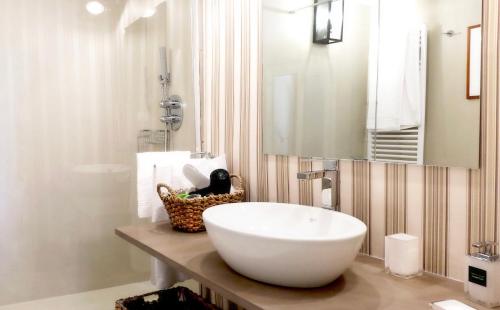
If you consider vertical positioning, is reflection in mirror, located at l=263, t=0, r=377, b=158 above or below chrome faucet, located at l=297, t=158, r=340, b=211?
above

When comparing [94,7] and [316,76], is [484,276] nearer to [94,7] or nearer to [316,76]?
[316,76]

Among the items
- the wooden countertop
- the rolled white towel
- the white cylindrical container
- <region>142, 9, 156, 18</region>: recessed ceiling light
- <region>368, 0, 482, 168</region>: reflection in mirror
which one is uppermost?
<region>142, 9, 156, 18</region>: recessed ceiling light

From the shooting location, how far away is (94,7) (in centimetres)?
238

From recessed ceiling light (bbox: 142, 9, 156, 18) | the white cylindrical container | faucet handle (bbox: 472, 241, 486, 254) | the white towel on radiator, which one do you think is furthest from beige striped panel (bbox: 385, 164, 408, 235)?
recessed ceiling light (bbox: 142, 9, 156, 18)

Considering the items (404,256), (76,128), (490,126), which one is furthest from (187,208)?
(76,128)

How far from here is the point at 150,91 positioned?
8.07ft

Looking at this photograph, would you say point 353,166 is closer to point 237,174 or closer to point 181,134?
point 237,174

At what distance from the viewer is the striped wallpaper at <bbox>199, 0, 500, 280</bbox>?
3.26 feet

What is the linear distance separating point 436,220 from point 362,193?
0.25 meters

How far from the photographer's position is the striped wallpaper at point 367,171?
992 millimetres

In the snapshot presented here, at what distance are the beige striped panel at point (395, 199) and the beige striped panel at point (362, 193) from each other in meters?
0.07

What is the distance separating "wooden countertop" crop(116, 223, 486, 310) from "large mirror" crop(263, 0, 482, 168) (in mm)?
314

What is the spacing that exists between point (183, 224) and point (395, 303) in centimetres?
84

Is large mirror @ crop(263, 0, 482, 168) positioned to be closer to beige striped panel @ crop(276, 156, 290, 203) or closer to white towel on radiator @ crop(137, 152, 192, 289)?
beige striped panel @ crop(276, 156, 290, 203)
